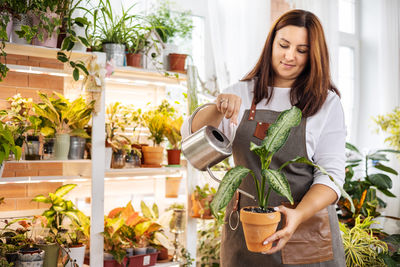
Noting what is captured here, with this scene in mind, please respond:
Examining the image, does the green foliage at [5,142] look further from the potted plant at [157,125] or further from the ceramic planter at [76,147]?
the potted plant at [157,125]

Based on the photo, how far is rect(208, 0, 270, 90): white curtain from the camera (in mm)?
3400

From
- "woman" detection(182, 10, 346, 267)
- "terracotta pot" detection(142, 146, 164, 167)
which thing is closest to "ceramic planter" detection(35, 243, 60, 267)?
"terracotta pot" detection(142, 146, 164, 167)

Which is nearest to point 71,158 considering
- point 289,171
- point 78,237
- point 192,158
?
point 78,237

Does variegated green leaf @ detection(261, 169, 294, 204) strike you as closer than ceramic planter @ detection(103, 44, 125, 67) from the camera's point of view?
Yes

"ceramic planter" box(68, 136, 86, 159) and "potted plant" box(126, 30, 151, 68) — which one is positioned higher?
"potted plant" box(126, 30, 151, 68)

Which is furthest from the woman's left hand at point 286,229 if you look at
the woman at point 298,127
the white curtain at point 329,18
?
the white curtain at point 329,18

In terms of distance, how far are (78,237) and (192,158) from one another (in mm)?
1242

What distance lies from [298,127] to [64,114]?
1.27 meters

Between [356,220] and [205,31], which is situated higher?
[205,31]

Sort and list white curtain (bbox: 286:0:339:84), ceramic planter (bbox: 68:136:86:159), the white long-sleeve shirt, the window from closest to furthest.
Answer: the white long-sleeve shirt, ceramic planter (bbox: 68:136:86:159), white curtain (bbox: 286:0:339:84), the window

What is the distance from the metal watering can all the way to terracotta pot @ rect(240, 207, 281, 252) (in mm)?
181

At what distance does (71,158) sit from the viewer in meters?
2.29

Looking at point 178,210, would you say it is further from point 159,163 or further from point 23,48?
point 23,48

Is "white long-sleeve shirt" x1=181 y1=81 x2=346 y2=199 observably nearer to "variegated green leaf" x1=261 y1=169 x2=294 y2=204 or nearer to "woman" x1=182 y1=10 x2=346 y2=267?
"woman" x1=182 y1=10 x2=346 y2=267
